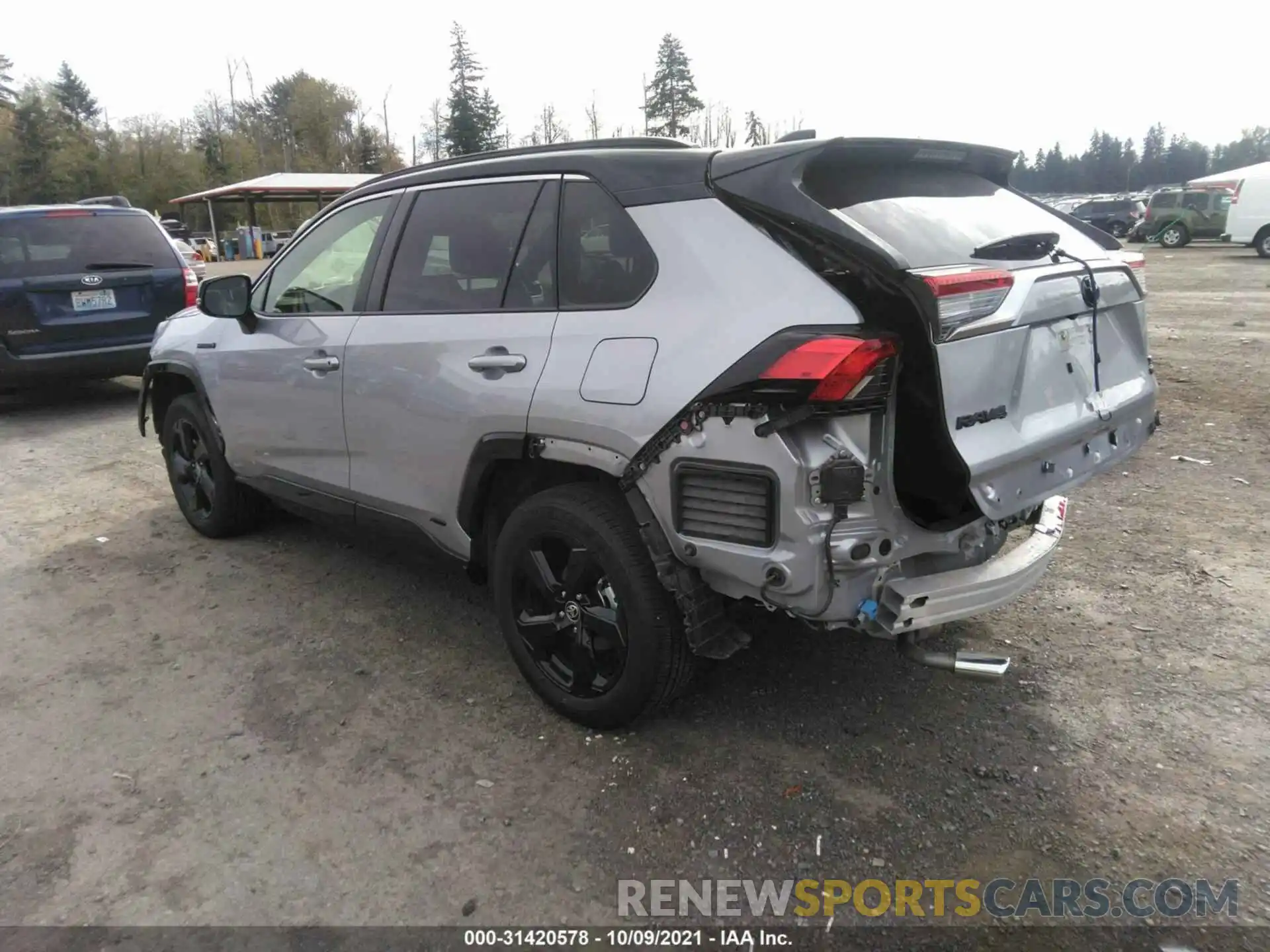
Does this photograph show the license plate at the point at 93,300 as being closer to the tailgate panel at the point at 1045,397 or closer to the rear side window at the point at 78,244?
the rear side window at the point at 78,244

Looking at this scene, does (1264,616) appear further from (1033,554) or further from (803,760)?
(803,760)

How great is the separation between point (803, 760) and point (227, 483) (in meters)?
3.50

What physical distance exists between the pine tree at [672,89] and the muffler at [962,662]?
190 feet

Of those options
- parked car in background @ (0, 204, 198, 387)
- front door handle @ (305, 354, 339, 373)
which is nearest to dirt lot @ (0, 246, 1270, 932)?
front door handle @ (305, 354, 339, 373)

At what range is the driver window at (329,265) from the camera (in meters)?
3.72

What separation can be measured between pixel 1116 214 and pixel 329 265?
40573 mm

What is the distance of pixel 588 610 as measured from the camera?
289 centimetres

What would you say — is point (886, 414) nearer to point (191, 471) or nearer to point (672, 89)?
point (191, 471)

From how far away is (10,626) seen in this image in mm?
3996

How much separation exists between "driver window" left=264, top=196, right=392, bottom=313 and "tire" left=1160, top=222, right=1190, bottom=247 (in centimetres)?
3249

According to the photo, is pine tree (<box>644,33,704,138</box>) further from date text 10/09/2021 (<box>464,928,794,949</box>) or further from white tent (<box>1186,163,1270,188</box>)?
date text 10/09/2021 (<box>464,928,794,949</box>)

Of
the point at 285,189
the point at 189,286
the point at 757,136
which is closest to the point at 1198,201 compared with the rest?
the point at 757,136

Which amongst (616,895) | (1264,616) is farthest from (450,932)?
(1264,616)

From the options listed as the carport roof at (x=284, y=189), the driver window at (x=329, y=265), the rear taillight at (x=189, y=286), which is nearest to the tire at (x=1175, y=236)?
the carport roof at (x=284, y=189)
